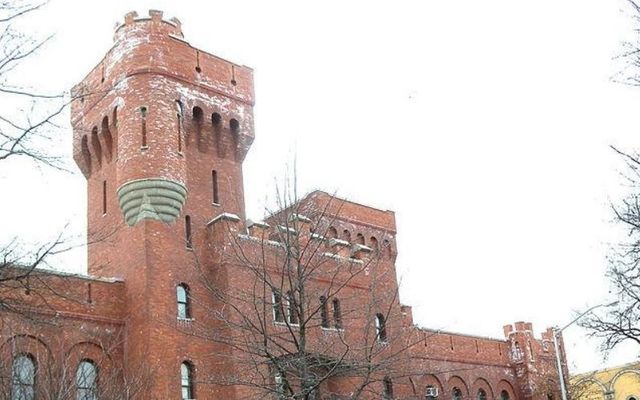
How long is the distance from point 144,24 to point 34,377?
15.7 metres

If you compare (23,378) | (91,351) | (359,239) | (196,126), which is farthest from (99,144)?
(359,239)

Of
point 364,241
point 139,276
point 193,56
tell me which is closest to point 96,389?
point 139,276

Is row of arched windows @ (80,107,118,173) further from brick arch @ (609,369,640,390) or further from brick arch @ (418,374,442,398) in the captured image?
brick arch @ (609,369,640,390)

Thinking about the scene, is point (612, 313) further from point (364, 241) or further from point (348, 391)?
point (364, 241)

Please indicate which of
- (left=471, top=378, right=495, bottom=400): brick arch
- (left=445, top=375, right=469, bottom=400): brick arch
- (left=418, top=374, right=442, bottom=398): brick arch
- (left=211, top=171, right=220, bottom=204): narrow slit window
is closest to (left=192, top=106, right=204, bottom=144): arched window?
(left=211, top=171, right=220, bottom=204): narrow slit window

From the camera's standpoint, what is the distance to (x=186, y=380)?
3266 cm

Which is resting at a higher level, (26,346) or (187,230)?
(187,230)

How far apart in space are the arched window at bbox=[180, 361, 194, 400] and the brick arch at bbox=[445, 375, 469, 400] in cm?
1743

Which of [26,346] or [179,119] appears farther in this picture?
[179,119]

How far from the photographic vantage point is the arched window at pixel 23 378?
77.3 ft

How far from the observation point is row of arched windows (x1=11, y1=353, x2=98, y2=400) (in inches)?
994

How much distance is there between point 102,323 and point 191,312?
10.3 feet

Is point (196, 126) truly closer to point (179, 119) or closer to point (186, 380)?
point (179, 119)

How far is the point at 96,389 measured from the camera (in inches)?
1110
